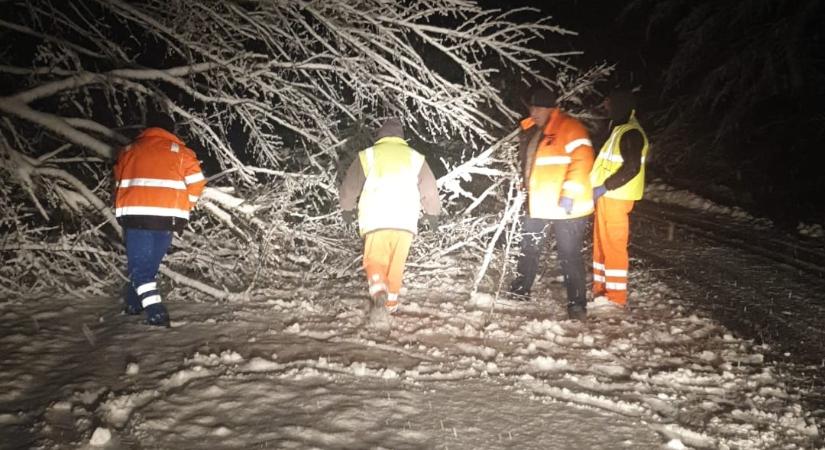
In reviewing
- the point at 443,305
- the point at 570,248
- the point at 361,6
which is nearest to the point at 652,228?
the point at 570,248

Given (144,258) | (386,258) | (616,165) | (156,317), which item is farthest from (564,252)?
(144,258)

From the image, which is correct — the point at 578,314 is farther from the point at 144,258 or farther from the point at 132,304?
the point at 132,304

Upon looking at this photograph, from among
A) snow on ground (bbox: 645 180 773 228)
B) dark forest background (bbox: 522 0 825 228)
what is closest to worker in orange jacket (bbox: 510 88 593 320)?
dark forest background (bbox: 522 0 825 228)

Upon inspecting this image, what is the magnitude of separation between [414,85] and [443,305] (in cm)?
208

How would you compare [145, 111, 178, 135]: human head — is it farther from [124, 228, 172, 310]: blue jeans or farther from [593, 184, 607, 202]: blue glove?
[593, 184, 607, 202]: blue glove

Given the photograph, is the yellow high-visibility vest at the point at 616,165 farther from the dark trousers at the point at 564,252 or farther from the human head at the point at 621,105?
the dark trousers at the point at 564,252

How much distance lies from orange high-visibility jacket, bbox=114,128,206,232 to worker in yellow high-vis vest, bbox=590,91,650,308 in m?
3.71

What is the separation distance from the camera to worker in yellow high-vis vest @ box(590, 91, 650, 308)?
5734 mm

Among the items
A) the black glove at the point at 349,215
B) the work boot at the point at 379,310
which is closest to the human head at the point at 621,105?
the black glove at the point at 349,215

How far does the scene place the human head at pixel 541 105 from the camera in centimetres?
550

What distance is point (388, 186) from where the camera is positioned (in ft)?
16.5

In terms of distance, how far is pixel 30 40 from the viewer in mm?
7266

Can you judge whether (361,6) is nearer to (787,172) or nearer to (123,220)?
(123,220)

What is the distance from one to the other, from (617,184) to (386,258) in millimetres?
2285
